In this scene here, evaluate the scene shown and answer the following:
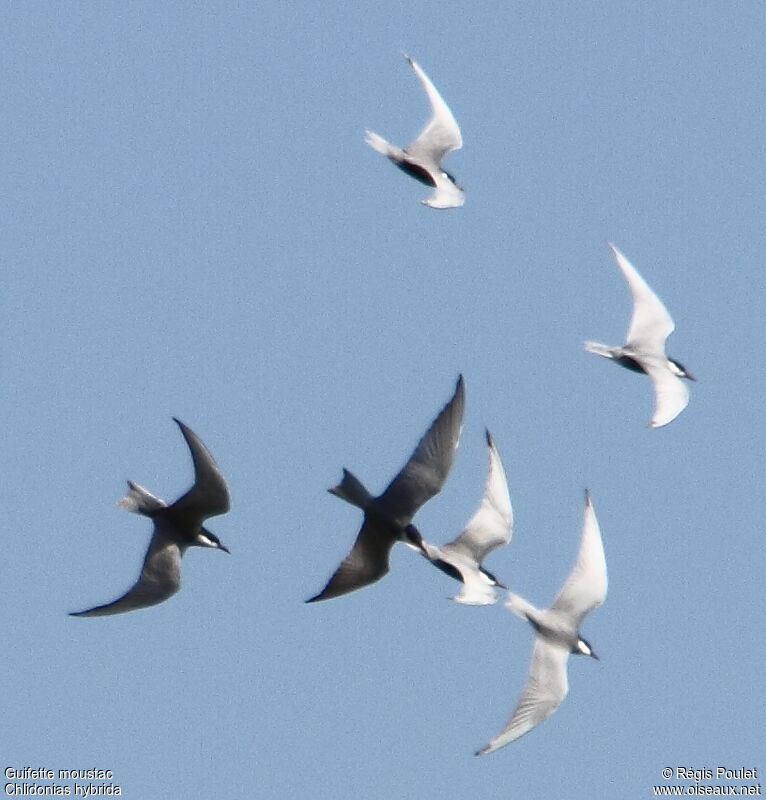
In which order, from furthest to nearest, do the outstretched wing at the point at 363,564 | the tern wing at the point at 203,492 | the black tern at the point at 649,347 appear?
the black tern at the point at 649,347
the outstretched wing at the point at 363,564
the tern wing at the point at 203,492

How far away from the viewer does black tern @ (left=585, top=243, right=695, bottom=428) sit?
23.1 metres

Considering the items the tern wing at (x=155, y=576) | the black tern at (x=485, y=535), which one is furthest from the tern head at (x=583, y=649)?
the tern wing at (x=155, y=576)

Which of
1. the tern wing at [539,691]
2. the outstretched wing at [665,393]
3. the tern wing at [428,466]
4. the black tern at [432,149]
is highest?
the black tern at [432,149]

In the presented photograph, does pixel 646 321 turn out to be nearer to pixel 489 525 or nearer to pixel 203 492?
pixel 489 525

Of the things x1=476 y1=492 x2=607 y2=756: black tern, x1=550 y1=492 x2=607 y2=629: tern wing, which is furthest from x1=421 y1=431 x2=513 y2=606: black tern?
x1=550 y1=492 x2=607 y2=629: tern wing

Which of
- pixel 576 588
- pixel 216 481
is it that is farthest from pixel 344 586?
pixel 576 588

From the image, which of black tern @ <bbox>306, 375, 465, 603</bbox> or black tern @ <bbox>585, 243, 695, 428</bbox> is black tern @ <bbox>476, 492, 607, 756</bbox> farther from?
black tern @ <bbox>585, 243, 695, 428</bbox>

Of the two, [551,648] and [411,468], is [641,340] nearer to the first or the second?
[551,648]

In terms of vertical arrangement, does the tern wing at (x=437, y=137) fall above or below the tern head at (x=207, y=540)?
above

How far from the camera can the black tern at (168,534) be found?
64.0 feet

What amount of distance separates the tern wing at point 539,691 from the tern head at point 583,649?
0.16m

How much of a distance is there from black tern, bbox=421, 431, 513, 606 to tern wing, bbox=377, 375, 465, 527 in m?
2.30

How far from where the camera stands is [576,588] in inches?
826

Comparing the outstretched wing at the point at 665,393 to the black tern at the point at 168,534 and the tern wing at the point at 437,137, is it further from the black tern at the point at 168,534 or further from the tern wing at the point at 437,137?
the black tern at the point at 168,534
